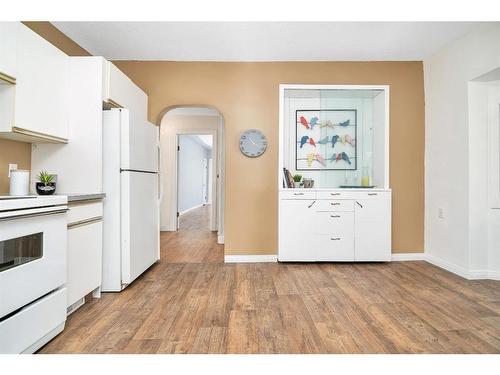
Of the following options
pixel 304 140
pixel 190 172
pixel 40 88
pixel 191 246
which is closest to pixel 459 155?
pixel 304 140

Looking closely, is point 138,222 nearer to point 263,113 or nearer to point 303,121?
point 263,113

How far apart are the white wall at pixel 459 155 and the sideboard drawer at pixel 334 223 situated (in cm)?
105

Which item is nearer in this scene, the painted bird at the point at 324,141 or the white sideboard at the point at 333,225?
the white sideboard at the point at 333,225

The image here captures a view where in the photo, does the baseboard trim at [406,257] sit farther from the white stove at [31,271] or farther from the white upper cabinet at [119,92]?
the white stove at [31,271]

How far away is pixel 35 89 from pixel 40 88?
6 centimetres

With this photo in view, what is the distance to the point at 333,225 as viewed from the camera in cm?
341

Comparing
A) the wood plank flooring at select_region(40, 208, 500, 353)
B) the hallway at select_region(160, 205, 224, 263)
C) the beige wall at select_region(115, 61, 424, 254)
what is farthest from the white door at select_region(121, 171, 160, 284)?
the beige wall at select_region(115, 61, 424, 254)

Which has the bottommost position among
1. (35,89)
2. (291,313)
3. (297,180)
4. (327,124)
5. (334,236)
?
(291,313)

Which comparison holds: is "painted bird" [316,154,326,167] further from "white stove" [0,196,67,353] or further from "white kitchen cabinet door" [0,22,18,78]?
"white kitchen cabinet door" [0,22,18,78]

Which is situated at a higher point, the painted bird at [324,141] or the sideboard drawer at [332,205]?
the painted bird at [324,141]

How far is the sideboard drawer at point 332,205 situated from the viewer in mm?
3412

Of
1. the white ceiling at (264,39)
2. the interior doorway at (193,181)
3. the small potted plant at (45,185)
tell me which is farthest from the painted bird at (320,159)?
the interior doorway at (193,181)

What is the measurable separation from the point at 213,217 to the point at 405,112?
3833 mm

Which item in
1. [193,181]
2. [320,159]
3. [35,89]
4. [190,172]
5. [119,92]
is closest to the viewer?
[35,89]
